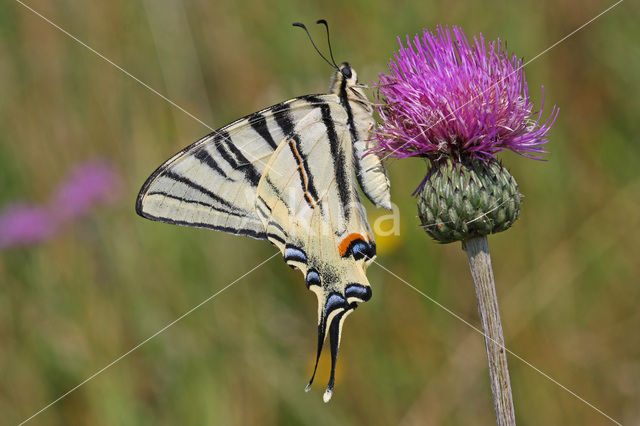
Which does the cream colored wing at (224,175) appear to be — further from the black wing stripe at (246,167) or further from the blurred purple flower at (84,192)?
the blurred purple flower at (84,192)

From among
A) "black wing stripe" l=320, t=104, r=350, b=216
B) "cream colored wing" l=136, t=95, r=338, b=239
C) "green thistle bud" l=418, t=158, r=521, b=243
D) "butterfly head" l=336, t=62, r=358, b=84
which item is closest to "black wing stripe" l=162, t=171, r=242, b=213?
"cream colored wing" l=136, t=95, r=338, b=239

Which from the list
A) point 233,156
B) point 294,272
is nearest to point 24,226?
point 294,272

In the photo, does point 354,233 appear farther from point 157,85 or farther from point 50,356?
point 157,85

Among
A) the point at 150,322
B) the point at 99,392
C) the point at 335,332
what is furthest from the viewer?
the point at 150,322

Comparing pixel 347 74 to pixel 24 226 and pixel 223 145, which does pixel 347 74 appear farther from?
pixel 24 226

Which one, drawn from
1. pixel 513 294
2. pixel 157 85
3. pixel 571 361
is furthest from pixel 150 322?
pixel 571 361

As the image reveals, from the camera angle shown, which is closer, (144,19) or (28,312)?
(28,312)

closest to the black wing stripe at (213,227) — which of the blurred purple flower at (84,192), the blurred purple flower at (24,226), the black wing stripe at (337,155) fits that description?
the black wing stripe at (337,155)
